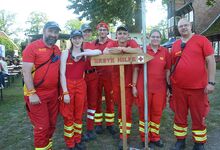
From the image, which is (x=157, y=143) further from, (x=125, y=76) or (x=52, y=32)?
(x=52, y=32)

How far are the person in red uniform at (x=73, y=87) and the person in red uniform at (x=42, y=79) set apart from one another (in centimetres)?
23

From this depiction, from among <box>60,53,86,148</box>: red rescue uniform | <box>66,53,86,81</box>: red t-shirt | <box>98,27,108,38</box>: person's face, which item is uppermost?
<box>98,27,108,38</box>: person's face

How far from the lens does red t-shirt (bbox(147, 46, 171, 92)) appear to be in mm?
5336

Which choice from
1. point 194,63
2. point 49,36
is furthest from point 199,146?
point 49,36

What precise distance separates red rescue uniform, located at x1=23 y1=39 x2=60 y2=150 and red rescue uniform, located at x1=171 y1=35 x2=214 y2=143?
78.8 inches

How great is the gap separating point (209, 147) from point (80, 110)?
93.8 inches

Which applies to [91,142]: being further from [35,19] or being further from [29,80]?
[35,19]

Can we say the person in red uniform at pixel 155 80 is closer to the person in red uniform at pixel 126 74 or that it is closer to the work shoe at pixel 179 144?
the person in red uniform at pixel 126 74

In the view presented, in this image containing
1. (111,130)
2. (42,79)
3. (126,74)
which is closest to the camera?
(42,79)

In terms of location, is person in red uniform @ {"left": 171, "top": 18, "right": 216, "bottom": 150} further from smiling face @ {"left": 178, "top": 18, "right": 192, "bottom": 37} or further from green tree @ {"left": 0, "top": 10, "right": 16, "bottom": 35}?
green tree @ {"left": 0, "top": 10, "right": 16, "bottom": 35}

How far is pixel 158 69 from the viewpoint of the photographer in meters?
5.34

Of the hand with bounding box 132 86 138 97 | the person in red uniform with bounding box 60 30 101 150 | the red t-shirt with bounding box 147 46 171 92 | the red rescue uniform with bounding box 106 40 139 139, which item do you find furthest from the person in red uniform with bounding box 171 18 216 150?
the person in red uniform with bounding box 60 30 101 150

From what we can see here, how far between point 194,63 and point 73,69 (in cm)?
196

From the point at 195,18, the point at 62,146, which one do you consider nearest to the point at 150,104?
the point at 62,146
